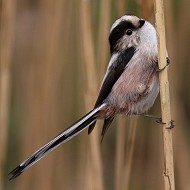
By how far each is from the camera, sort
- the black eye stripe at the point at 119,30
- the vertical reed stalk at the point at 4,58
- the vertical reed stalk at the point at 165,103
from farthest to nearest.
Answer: the vertical reed stalk at the point at 4,58
the black eye stripe at the point at 119,30
the vertical reed stalk at the point at 165,103

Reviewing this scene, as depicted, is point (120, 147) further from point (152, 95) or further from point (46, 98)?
point (46, 98)

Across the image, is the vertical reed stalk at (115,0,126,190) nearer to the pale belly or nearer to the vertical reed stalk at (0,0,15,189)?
the pale belly

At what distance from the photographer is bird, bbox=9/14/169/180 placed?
1814 mm

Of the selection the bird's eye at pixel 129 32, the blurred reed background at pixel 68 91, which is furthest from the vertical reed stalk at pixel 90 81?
the bird's eye at pixel 129 32

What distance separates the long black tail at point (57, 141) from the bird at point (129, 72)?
2cm

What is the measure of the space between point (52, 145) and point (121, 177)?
396 millimetres

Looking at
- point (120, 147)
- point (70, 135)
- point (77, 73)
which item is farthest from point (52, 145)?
point (77, 73)

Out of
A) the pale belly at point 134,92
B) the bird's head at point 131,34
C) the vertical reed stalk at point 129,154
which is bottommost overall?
the vertical reed stalk at point 129,154

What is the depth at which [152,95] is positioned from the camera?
1.87 m

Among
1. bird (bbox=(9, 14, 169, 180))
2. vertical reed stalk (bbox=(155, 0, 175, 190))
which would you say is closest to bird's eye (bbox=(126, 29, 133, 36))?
bird (bbox=(9, 14, 169, 180))

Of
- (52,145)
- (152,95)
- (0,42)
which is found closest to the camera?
(52,145)

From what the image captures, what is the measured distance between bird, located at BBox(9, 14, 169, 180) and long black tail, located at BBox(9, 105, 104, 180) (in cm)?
2

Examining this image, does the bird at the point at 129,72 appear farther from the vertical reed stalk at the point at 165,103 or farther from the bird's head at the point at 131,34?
the vertical reed stalk at the point at 165,103

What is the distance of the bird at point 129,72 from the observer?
5.95 feet
